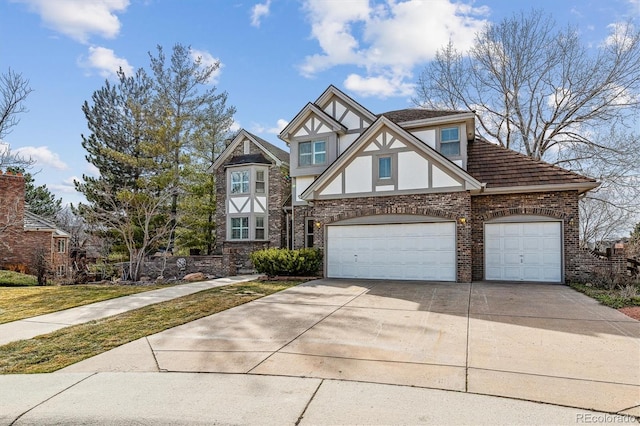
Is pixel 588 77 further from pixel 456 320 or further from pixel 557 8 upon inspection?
pixel 456 320

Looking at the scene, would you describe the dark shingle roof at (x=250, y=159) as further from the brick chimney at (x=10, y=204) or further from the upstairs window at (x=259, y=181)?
the brick chimney at (x=10, y=204)

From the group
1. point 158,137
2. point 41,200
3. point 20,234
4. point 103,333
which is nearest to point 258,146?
point 158,137

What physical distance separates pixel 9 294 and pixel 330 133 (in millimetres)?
13688

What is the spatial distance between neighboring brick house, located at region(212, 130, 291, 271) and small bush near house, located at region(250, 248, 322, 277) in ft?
17.9

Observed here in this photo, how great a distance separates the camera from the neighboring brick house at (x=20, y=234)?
18.4m

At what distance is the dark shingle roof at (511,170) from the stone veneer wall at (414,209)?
1.69 m

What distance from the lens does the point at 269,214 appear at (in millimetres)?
20766

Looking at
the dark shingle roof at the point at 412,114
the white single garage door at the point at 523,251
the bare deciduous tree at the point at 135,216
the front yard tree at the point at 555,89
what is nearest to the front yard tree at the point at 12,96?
the bare deciduous tree at the point at 135,216

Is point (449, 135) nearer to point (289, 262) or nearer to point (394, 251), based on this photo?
point (394, 251)

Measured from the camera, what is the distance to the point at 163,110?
23.0 metres

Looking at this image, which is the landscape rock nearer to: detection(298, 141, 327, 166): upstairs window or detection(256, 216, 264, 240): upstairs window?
detection(256, 216, 264, 240): upstairs window

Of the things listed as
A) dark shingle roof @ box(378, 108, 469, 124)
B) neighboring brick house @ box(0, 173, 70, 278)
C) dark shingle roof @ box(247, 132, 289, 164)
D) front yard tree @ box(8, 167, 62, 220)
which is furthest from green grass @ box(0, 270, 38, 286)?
dark shingle roof @ box(378, 108, 469, 124)

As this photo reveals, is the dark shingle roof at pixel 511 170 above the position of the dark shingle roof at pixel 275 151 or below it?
below

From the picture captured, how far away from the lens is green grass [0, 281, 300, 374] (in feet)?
18.9
